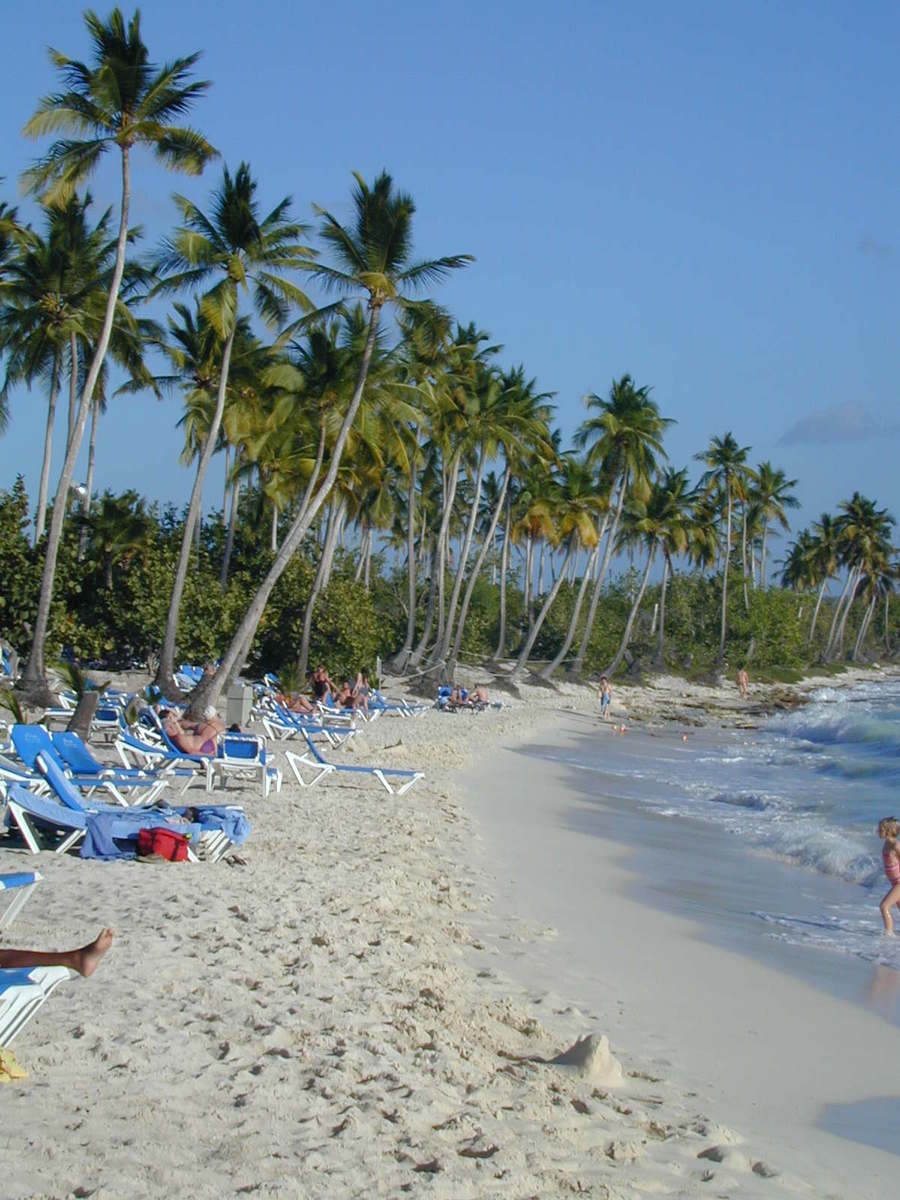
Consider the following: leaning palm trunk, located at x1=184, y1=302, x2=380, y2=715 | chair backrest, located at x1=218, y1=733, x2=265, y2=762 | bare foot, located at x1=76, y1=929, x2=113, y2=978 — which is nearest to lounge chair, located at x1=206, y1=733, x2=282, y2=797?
chair backrest, located at x1=218, y1=733, x2=265, y2=762

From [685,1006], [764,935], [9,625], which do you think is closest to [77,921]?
[685,1006]

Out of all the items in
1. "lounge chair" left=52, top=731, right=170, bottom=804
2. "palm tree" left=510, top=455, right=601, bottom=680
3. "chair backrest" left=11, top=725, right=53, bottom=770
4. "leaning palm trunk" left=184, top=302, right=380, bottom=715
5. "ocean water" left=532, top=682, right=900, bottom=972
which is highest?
"palm tree" left=510, top=455, right=601, bottom=680

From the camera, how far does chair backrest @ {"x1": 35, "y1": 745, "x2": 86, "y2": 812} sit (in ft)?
26.3

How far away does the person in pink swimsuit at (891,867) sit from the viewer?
8.57 metres

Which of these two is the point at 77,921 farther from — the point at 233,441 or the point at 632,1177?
the point at 233,441

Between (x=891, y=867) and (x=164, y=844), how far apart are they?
5518mm

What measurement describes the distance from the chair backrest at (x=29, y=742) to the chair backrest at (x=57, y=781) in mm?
134

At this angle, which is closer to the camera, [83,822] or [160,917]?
[160,917]

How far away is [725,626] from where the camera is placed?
63.0 meters

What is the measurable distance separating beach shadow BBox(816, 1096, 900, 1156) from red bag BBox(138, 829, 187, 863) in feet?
15.1

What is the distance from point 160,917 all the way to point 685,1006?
115 inches

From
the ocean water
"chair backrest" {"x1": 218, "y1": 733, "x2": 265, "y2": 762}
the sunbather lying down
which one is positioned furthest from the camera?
"chair backrest" {"x1": 218, "y1": 733, "x2": 265, "y2": 762}

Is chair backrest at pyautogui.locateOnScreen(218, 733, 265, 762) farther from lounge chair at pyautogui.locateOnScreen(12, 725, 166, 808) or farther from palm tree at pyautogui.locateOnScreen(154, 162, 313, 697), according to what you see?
palm tree at pyautogui.locateOnScreen(154, 162, 313, 697)

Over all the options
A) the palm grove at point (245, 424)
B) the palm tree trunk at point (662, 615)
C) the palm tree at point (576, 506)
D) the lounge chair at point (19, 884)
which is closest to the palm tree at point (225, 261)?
the palm grove at point (245, 424)
